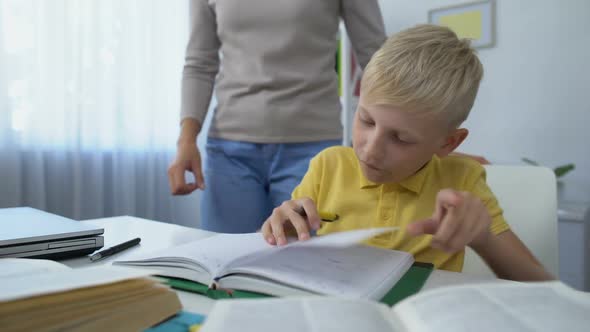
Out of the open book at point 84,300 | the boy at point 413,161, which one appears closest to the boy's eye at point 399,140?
the boy at point 413,161

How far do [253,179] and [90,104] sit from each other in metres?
1.13

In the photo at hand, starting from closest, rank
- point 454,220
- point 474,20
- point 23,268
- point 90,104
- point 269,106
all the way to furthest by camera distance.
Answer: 1. point 23,268
2. point 454,220
3. point 269,106
4. point 90,104
5. point 474,20

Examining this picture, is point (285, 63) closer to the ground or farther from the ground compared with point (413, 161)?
farther from the ground

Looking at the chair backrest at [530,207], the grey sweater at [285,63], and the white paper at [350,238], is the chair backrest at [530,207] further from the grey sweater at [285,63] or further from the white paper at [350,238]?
the white paper at [350,238]

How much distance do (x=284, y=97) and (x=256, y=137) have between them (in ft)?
0.39

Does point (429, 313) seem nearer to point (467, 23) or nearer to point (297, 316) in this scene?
point (297, 316)

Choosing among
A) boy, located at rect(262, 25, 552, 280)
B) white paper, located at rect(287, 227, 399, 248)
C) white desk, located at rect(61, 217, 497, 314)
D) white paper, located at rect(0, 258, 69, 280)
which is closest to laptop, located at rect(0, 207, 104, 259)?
white desk, located at rect(61, 217, 497, 314)

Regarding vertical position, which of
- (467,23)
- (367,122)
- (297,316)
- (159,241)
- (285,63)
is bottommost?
(159,241)

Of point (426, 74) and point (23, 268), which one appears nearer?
point (23, 268)

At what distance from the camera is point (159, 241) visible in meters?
0.80

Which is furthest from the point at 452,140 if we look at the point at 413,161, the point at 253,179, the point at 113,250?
the point at 113,250

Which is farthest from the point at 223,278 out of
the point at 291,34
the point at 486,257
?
the point at 291,34

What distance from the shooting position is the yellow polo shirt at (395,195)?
78cm

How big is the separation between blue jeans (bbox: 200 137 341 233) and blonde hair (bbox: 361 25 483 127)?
12.6 inches
